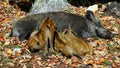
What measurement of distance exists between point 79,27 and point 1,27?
2.60 meters

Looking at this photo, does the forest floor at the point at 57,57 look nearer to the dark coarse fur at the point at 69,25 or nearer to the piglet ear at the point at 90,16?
the dark coarse fur at the point at 69,25

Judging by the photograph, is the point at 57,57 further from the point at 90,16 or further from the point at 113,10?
the point at 113,10

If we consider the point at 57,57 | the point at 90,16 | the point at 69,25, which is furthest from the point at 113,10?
the point at 57,57

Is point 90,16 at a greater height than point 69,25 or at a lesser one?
greater

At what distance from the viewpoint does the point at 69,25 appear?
1157 centimetres

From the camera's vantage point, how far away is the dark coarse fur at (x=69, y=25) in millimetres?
11305

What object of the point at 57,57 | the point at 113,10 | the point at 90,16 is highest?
the point at 90,16

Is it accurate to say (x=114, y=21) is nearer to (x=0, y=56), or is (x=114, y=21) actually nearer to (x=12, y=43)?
(x=12, y=43)

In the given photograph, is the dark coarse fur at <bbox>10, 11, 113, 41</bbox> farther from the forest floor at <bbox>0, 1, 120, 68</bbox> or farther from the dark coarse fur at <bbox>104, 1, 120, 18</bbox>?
the dark coarse fur at <bbox>104, 1, 120, 18</bbox>

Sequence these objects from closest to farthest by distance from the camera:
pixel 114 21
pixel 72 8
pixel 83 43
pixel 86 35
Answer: pixel 83 43 < pixel 86 35 < pixel 114 21 < pixel 72 8

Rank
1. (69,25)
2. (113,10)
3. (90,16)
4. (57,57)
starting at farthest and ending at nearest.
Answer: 1. (113,10)
2. (90,16)
3. (69,25)
4. (57,57)

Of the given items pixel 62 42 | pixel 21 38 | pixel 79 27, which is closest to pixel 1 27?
pixel 21 38

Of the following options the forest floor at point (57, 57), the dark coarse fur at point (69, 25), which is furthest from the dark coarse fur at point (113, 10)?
the dark coarse fur at point (69, 25)

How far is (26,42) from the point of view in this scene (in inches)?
423
